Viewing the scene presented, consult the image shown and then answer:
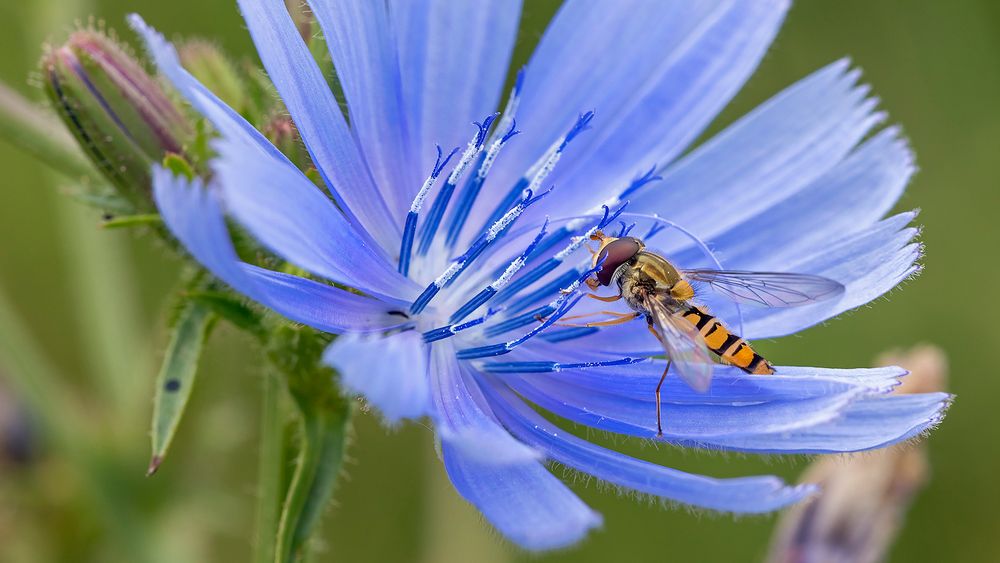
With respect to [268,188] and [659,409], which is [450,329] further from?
[268,188]

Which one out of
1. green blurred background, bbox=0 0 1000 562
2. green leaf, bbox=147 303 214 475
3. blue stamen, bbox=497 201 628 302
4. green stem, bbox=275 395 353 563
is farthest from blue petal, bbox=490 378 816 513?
green blurred background, bbox=0 0 1000 562

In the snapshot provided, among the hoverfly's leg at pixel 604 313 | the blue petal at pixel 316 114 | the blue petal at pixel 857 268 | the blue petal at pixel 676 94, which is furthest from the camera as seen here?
the blue petal at pixel 676 94

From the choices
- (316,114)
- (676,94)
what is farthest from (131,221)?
(676,94)

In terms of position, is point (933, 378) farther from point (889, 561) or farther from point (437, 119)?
point (889, 561)

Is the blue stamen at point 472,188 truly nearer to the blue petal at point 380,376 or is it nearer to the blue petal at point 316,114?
the blue petal at point 316,114

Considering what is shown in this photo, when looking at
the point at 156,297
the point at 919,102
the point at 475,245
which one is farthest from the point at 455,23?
the point at 919,102

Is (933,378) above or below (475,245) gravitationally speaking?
below

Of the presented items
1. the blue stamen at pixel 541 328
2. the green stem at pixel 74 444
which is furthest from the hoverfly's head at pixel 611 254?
the green stem at pixel 74 444

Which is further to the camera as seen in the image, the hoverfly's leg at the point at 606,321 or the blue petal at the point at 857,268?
the hoverfly's leg at the point at 606,321
